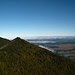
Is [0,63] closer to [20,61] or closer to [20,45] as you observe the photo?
[20,61]

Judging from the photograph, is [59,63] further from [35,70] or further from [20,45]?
[20,45]

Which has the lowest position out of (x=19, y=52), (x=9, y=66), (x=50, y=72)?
(x=50, y=72)

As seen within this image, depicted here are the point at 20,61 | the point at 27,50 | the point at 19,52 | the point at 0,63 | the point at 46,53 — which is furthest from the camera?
the point at 46,53

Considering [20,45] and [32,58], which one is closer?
[32,58]

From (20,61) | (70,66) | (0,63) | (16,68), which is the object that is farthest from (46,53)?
(0,63)

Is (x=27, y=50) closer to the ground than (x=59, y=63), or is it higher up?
higher up

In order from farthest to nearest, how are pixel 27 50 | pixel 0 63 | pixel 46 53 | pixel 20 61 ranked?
pixel 46 53 < pixel 27 50 < pixel 20 61 < pixel 0 63
